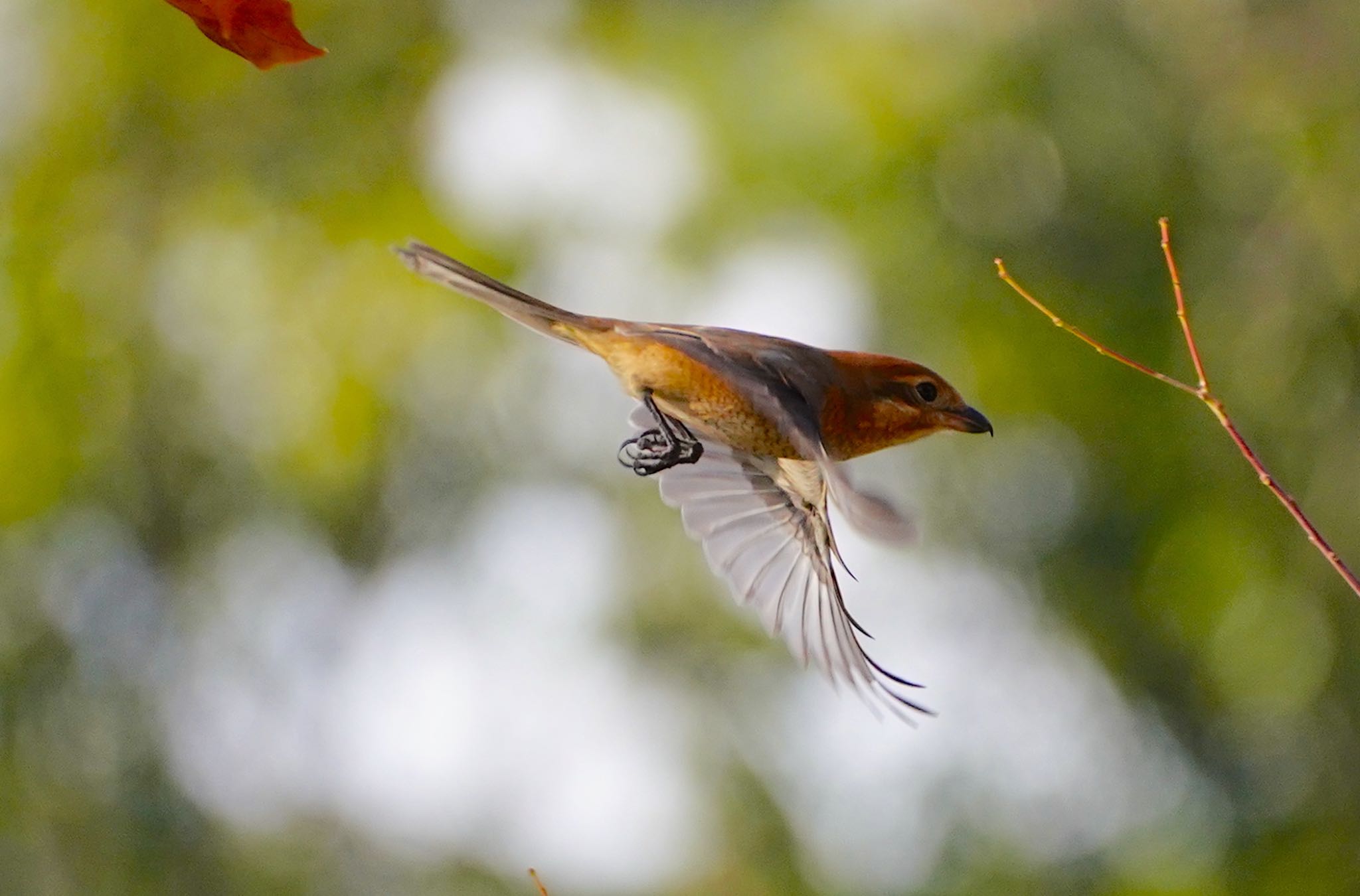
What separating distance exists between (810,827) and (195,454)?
16.2 ft

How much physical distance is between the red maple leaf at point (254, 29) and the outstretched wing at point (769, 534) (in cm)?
135

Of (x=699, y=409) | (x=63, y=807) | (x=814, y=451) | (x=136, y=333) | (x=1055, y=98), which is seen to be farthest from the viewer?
(x=136, y=333)

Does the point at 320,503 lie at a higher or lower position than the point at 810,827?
higher

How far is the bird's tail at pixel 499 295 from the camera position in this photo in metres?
3.19

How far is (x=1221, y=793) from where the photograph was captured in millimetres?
9586

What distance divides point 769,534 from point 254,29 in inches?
71.8

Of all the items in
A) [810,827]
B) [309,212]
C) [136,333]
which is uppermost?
[309,212]

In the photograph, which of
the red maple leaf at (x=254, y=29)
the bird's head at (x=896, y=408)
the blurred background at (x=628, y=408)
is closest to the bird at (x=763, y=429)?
the bird's head at (x=896, y=408)

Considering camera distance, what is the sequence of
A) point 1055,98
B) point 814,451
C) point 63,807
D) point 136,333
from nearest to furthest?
point 814,451
point 63,807
point 1055,98
point 136,333

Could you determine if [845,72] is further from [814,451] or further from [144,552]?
[814,451]

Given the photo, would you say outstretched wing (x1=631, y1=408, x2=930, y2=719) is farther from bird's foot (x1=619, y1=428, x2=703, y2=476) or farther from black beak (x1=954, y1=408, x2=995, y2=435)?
black beak (x1=954, y1=408, x2=995, y2=435)

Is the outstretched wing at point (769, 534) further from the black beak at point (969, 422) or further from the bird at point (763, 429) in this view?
the black beak at point (969, 422)

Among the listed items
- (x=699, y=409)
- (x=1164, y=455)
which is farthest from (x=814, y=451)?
(x=1164, y=455)

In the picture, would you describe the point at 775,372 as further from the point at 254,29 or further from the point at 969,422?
the point at 254,29
